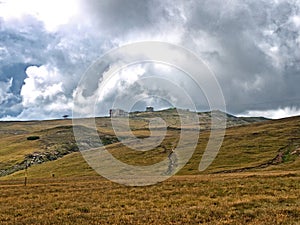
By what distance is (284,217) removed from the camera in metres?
19.5

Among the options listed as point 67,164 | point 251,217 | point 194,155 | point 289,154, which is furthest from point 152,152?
point 251,217

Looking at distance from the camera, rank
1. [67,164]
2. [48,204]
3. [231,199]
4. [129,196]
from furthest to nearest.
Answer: [67,164]
[129,196]
[48,204]
[231,199]

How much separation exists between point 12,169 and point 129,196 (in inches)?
5627

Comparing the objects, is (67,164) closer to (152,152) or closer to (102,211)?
(152,152)

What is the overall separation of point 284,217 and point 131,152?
136 m

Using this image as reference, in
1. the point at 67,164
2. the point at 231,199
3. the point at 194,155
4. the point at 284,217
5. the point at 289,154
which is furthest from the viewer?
the point at 67,164

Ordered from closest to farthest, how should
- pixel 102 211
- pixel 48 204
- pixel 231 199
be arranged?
pixel 102 211 → pixel 231 199 → pixel 48 204

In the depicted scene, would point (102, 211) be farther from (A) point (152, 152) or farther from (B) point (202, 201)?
(A) point (152, 152)

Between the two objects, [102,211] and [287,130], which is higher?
[287,130]

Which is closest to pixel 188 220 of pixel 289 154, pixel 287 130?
pixel 289 154

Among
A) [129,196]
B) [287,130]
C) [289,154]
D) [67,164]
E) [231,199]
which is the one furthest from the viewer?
[287,130]

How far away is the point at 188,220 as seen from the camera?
20219 millimetres

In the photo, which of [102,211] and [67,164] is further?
[67,164]

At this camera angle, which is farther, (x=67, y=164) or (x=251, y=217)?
(x=67, y=164)
